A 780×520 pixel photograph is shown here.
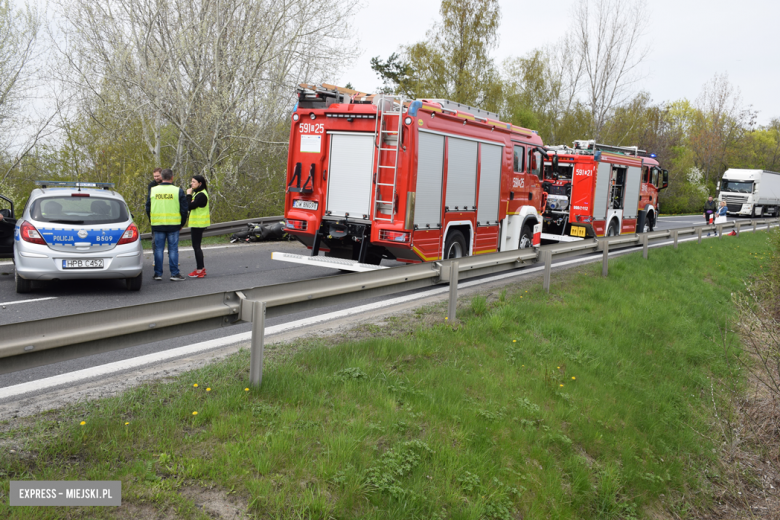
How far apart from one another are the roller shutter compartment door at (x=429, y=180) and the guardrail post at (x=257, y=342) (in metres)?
5.52

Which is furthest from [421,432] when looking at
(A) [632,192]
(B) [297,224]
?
(A) [632,192]

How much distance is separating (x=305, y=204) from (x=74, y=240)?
351 centimetres

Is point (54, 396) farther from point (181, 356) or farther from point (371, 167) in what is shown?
point (371, 167)

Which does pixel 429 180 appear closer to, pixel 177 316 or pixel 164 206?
pixel 164 206

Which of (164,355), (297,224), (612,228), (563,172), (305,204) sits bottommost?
(164,355)

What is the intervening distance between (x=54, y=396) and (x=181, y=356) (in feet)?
4.32

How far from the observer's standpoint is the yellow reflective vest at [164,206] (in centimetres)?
1009

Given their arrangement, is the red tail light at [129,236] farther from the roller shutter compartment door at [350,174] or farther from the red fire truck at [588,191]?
the red fire truck at [588,191]

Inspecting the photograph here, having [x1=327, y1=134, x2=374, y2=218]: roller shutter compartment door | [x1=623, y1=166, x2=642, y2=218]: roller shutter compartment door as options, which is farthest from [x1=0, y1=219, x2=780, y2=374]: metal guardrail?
[x1=623, y1=166, x2=642, y2=218]: roller shutter compartment door

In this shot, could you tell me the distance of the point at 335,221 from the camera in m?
9.93

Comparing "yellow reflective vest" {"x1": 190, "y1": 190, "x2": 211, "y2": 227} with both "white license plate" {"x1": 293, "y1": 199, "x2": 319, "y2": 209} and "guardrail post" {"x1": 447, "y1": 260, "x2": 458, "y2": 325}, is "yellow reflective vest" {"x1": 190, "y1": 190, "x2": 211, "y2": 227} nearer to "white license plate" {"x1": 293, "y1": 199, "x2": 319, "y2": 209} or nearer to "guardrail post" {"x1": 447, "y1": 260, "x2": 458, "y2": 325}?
"white license plate" {"x1": 293, "y1": 199, "x2": 319, "y2": 209}

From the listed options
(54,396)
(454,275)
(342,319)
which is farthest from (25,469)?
(454,275)

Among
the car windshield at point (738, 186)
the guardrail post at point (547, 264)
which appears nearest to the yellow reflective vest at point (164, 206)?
the guardrail post at point (547, 264)

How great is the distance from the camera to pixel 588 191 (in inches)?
712
